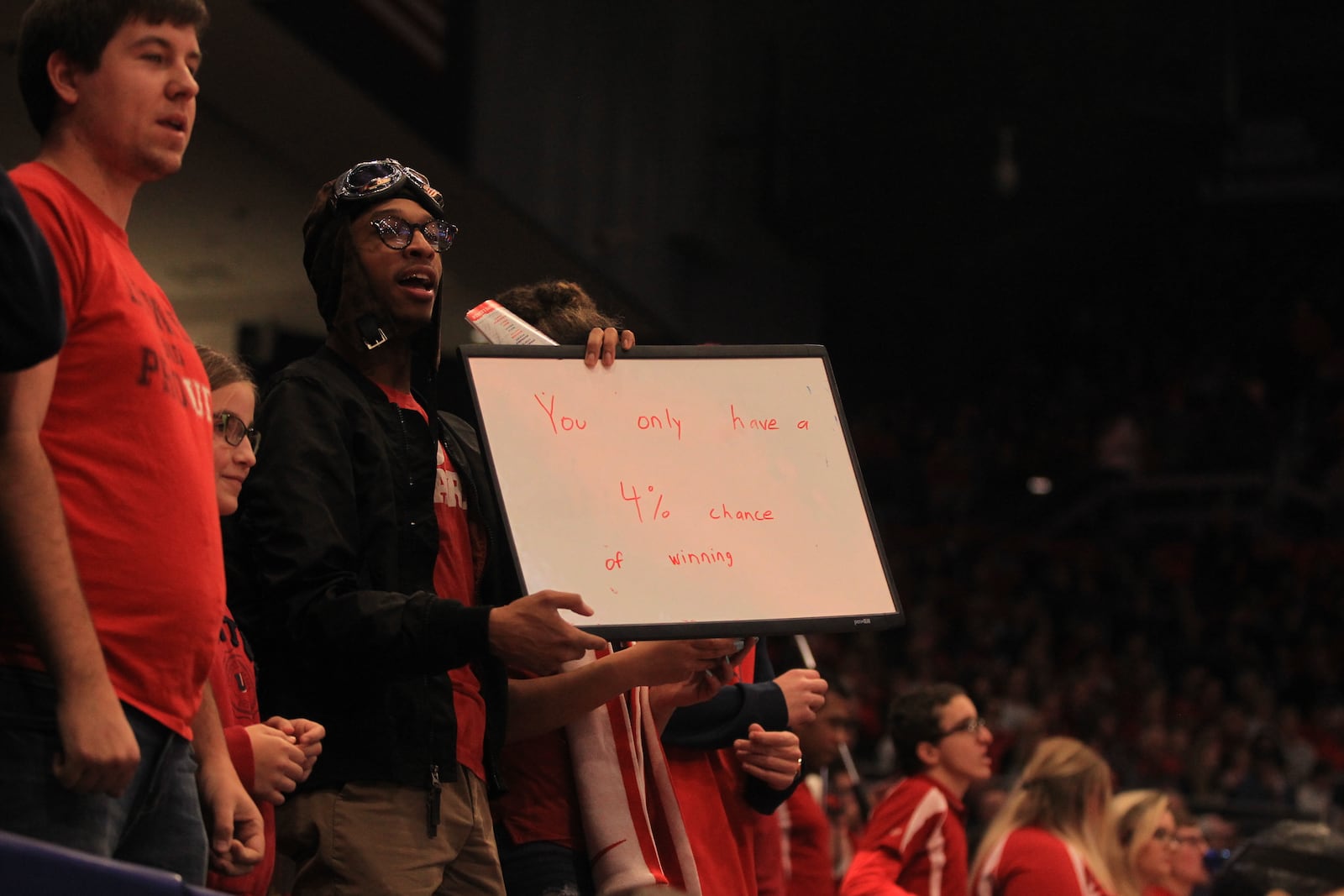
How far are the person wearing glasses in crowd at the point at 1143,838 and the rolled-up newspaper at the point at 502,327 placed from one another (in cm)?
276

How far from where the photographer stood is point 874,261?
48.8ft

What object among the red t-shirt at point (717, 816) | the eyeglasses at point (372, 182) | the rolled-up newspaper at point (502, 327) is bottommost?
the red t-shirt at point (717, 816)

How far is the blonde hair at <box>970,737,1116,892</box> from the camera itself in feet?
14.5

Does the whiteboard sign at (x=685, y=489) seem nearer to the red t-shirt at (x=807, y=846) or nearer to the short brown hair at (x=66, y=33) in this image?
the short brown hair at (x=66, y=33)

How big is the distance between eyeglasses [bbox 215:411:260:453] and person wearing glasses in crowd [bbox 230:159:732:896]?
0.18 feet

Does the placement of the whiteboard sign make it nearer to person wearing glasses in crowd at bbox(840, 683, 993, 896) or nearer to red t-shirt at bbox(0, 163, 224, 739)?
red t-shirt at bbox(0, 163, 224, 739)

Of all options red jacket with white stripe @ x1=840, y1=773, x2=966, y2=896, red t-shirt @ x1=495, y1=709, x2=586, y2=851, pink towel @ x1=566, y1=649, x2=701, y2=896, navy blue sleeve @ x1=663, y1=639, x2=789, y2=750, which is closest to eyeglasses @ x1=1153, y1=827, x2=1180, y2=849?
red jacket with white stripe @ x1=840, y1=773, x2=966, y2=896

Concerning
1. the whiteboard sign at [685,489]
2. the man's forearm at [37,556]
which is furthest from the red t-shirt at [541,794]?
the man's forearm at [37,556]

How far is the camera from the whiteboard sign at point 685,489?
7.62ft

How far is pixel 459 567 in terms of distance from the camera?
247cm

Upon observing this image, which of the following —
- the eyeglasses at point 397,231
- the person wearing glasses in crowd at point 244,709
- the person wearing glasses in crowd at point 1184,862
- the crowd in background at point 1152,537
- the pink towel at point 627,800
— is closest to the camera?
the person wearing glasses in crowd at point 244,709

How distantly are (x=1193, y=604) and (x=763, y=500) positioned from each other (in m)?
10.5

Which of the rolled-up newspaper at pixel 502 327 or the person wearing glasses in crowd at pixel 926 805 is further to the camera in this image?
the person wearing glasses in crowd at pixel 926 805

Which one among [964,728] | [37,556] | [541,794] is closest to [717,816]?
[541,794]
